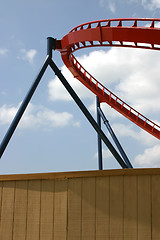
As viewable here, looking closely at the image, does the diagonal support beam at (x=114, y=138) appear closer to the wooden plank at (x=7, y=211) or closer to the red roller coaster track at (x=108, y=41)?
the red roller coaster track at (x=108, y=41)

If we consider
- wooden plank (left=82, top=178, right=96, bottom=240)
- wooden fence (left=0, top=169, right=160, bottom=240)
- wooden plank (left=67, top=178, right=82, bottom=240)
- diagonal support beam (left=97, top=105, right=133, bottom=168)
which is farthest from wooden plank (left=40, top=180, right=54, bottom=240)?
diagonal support beam (left=97, top=105, right=133, bottom=168)

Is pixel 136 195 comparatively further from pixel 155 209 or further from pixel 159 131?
pixel 159 131

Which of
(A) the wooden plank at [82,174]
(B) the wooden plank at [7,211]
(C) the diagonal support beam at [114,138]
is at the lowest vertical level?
(B) the wooden plank at [7,211]

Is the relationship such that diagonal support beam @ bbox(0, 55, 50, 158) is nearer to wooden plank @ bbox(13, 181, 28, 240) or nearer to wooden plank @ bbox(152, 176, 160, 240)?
wooden plank @ bbox(13, 181, 28, 240)

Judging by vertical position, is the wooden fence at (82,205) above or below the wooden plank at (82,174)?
below

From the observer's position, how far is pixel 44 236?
4262 millimetres

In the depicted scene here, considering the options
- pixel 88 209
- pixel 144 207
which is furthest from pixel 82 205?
pixel 144 207

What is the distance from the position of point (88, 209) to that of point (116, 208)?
0.34 m

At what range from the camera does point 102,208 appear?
411 cm

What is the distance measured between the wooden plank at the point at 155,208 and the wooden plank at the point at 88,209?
700mm

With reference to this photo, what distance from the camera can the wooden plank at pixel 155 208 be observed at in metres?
3.90

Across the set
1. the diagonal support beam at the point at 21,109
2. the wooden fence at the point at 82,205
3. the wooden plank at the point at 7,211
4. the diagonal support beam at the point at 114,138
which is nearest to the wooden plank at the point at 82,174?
the wooden fence at the point at 82,205

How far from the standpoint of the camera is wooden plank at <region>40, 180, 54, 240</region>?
4.26 m

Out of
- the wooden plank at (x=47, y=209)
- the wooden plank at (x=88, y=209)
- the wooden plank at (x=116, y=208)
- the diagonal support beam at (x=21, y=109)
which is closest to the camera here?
the wooden plank at (x=116, y=208)
